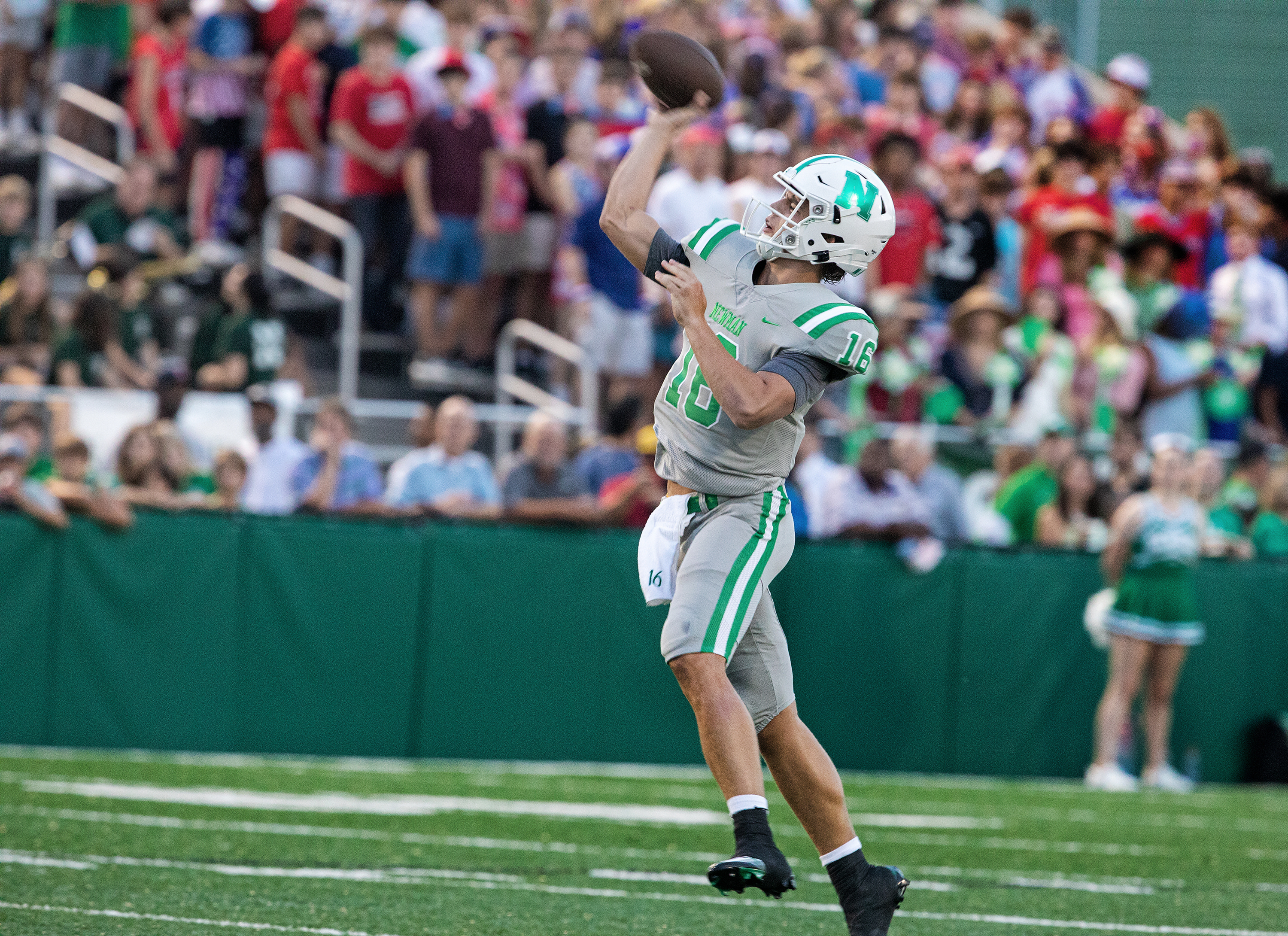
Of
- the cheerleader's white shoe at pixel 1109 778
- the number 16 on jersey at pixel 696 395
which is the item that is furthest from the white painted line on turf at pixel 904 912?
the cheerleader's white shoe at pixel 1109 778

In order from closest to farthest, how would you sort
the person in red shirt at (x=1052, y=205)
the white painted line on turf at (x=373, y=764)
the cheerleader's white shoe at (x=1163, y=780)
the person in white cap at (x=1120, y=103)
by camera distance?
the white painted line on turf at (x=373, y=764), the cheerleader's white shoe at (x=1163, y=780), the person in red shirt at (x=1052, y=205), the person in white cap at (x=1120, y=103)

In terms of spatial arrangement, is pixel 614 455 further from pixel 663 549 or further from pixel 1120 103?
pixel 1120 103

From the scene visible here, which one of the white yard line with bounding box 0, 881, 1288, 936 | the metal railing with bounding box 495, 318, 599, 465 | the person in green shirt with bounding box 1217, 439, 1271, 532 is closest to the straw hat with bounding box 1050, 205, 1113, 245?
the person in green shirt with bounding box 1217, 439, 1271, 532

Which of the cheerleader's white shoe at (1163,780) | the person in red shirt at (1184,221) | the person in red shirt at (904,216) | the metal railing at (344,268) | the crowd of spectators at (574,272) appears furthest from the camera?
the person in red shirt at (1184,221)

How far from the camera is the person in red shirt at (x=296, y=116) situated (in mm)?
13180

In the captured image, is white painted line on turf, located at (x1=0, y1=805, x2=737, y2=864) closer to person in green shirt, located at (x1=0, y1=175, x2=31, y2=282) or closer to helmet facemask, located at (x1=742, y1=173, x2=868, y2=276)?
helmet facemask, located at (x1=742, y1=173, x2=868, y2=276)

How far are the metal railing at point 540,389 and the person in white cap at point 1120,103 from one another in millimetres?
6428

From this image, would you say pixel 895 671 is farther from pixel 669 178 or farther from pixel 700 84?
pixel 700 84

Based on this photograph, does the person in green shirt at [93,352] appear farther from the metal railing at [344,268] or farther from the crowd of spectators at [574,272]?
the metal railing at [344,268]

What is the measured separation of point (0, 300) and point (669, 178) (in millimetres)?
4036

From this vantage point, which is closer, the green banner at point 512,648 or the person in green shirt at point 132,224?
the green banner at point 512,648

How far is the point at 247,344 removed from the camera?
1193cm

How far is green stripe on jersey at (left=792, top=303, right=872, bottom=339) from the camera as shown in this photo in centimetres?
494

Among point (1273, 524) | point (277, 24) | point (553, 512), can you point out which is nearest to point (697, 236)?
point (553, 512)
